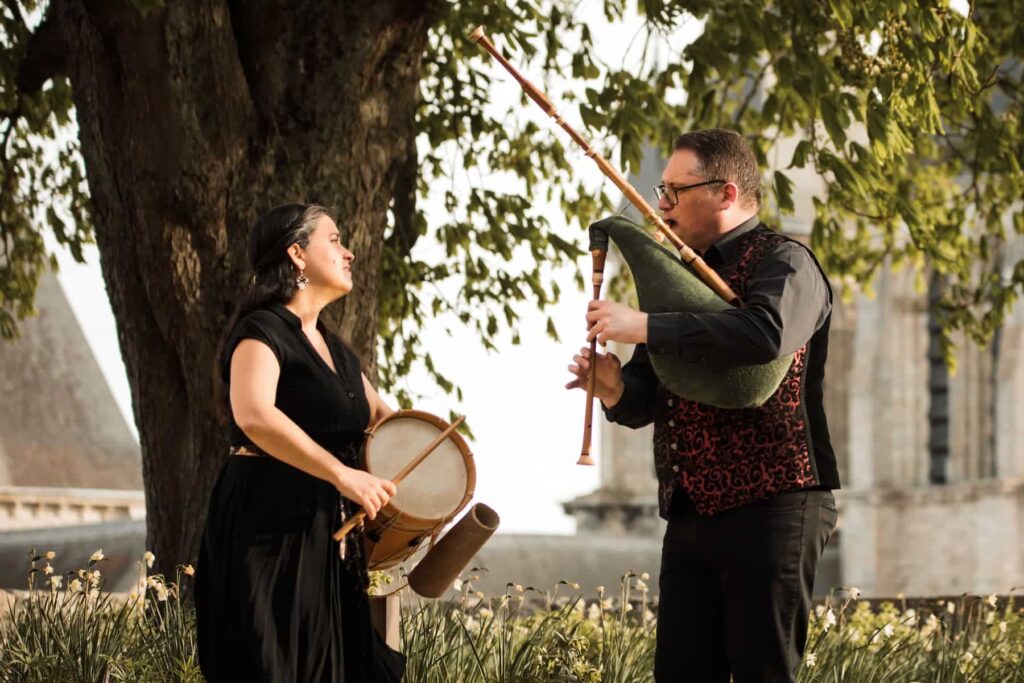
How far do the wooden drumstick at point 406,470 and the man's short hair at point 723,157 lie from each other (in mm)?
1027

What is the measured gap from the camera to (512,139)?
39.3 ft

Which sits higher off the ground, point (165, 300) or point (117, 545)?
point (165, 300)

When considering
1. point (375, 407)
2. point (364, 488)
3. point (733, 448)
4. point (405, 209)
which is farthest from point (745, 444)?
point (405, 209)

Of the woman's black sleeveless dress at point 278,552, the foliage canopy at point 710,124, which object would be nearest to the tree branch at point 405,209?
the foliage canopy at point 710,124

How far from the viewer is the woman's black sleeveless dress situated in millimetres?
4520

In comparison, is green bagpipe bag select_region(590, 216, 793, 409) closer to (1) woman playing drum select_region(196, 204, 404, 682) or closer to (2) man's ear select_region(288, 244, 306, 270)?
(1) woman playing drum select_region(196, 204, 404, 682)

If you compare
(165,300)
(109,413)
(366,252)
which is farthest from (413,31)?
(109,413)

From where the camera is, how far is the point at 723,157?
412cm

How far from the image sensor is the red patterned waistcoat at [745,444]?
406 cm

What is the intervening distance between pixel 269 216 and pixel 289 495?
784 millimetres

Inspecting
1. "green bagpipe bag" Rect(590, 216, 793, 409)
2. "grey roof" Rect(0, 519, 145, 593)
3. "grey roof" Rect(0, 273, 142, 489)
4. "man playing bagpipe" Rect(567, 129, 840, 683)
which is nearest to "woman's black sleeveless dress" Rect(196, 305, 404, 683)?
"man playing bagpipe" Rect(567, 129, 840, 683)

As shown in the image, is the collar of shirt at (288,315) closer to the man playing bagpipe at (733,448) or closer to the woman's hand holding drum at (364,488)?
the woman's hand holding drum at (364,488)

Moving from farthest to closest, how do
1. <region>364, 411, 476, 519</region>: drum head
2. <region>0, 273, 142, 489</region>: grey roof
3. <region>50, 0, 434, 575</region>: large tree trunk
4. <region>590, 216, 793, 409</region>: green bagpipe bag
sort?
<region>0, 273, 142, 489</region>: grey roof → <region>50, 0, 434, 575</region>: large tree trunk → <region>364, 411, 476, 519</region>: drum head → <region>590, 216, 793, 409</region>: green bagpipe bag

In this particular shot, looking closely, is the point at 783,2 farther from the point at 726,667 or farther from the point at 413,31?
the point at 726,667
